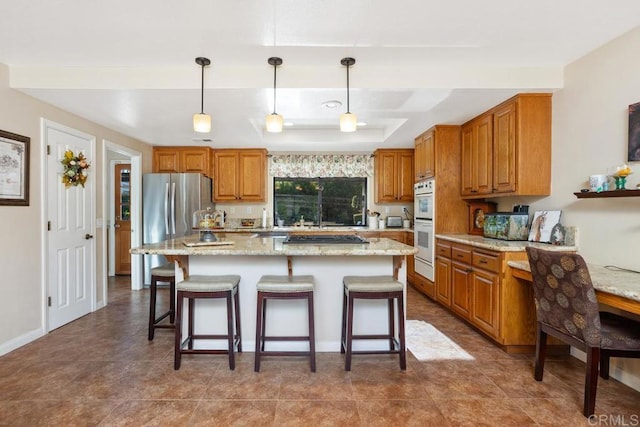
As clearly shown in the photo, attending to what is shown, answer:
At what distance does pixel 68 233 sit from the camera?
331 cm

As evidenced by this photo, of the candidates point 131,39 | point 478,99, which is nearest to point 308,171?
point 478,99

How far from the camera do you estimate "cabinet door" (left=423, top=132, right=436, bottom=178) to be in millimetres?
3952

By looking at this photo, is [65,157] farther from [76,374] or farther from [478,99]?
[478,99]

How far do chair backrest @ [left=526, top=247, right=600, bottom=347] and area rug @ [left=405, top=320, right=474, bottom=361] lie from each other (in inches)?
30.5

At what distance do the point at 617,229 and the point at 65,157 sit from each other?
4.77 meters

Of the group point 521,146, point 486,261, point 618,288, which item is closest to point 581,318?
point 618,288

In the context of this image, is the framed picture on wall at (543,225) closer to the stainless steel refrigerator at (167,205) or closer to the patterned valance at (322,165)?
the patterned valance at (322,165)

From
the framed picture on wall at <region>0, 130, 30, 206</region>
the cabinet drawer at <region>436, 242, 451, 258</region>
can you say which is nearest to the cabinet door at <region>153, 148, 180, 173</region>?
the framed picture on wall at <region>0, 130, 30, 206</region>

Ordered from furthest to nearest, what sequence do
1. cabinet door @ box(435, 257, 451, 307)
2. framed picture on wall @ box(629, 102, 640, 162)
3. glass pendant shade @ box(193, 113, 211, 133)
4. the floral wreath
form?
cabinet door @ box(435, 257, 451, 307), the floral wreath, glass pendant shade @ box(193, 113, 211, 133), framed picture on wall @ box(629, 102, 640, 162)

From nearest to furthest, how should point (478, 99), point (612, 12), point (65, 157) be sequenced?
point (612, 12)
point (478, 99)
point (65, 157)

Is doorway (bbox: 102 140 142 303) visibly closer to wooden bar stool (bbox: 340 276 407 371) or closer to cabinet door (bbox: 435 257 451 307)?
wooden bar stool (bbox: 340 276 407 371)

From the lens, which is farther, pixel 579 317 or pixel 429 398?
pixel 429 398

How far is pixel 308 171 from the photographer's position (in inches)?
220

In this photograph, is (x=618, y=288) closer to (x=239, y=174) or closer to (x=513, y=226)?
(x=513, y=226)
